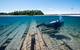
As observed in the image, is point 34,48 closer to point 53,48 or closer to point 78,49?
point 53,48

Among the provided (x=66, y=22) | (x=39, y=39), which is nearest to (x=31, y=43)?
(x=39, y=39)

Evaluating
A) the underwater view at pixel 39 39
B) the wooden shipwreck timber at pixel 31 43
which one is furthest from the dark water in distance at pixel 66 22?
the wooden shipwreck timber at pixel 31 43

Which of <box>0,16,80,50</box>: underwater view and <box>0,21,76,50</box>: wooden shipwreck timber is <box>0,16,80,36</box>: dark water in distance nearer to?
<box>0,16,80,50</box>: underwater view

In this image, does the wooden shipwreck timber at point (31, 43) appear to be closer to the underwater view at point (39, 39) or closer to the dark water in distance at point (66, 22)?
the underwater view at point (39, 39)

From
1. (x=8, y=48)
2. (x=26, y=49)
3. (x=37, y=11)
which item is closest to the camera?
(x=26, y=49)

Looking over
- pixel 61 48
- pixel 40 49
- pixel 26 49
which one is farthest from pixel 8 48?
pixel 61 48

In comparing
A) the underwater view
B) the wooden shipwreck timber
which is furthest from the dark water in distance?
the wooden shipwreck timber

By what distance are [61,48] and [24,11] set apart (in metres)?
108

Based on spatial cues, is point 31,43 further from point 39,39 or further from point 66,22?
point 66,22

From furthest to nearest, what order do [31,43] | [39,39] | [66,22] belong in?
[66,22] → [39,39] → [31,43]

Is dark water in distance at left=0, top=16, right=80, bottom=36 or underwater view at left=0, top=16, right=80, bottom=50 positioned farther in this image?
dark water in distance at left=0, top=16, right=80, bottom=36

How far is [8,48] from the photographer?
839 centimetres

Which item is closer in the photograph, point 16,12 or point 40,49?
point 40,49

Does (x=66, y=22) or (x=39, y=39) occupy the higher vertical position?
(x=39, y=39)
